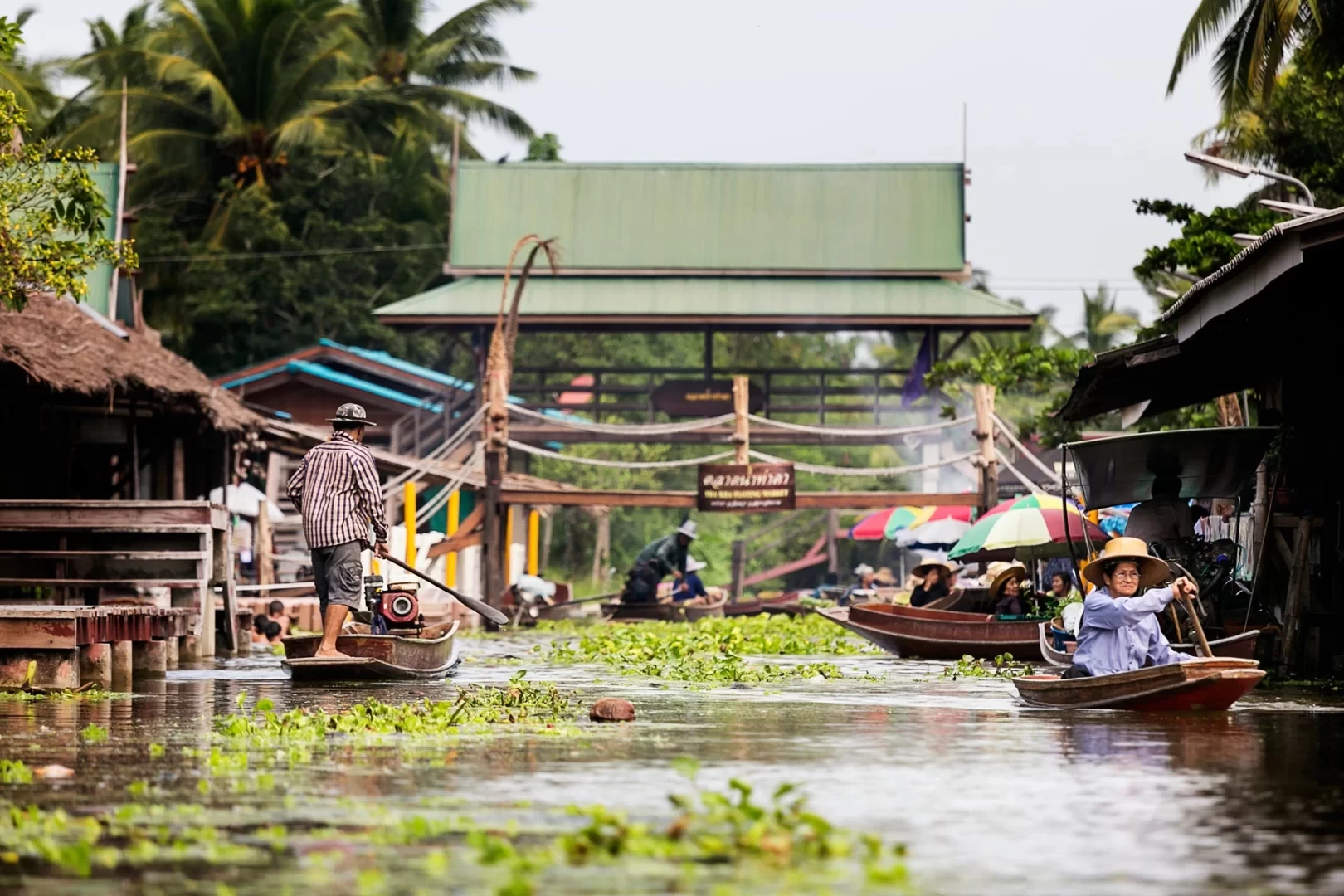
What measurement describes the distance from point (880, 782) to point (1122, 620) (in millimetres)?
4624

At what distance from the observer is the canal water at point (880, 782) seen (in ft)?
18.6

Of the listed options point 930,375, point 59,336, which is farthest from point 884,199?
point 59,336

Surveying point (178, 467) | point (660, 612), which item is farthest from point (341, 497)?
point (660, 612)

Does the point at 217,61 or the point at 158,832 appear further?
the point at 217,61

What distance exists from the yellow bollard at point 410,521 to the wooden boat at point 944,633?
8007mm

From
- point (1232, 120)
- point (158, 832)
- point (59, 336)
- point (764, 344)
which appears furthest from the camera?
point (764, 344)

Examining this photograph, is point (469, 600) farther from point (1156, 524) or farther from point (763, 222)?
point (763, 222)

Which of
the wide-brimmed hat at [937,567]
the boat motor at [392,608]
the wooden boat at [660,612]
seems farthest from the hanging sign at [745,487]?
the boat motor at [392,608]

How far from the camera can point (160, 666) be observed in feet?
53.8

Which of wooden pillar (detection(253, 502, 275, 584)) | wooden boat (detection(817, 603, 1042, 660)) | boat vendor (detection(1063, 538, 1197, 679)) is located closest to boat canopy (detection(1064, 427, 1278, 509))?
wooden boat (detection(817, 603, 1042, 660))

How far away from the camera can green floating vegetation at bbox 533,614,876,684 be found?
17047 millimetres

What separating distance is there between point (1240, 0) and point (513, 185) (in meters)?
20.1

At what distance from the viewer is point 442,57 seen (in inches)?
1815

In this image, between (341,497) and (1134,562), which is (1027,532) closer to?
(1134,562)
